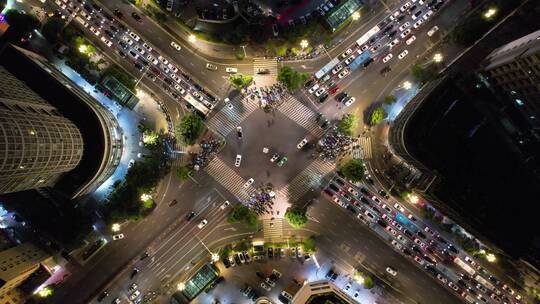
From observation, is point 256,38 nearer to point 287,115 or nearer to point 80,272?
point 287,115

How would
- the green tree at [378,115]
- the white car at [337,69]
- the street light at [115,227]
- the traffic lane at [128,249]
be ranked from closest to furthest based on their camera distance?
the green tree at [378,115] < the street light at [115,227] < the traffic lane at [128,249] < the white car at [337,69]

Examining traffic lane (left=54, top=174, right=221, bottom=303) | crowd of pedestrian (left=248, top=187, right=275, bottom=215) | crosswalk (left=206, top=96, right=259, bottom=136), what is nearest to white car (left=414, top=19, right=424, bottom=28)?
crosswalk (left=206, top=96, right=259, bottom=136)

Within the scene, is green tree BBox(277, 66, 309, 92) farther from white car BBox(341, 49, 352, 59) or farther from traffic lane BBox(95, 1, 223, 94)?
traffic lane BBox(95, 1, 223, 94)

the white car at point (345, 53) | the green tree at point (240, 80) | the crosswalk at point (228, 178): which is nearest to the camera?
the green tree at point (240, 80)

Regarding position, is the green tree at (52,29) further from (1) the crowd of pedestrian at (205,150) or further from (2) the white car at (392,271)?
(2) the white car at (392,271)

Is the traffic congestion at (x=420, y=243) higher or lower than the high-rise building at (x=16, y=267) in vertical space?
higher

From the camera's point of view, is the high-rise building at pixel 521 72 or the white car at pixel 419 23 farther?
the white car at pixel 419 23

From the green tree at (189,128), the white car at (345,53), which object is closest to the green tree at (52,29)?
the green tree at (189,128)
